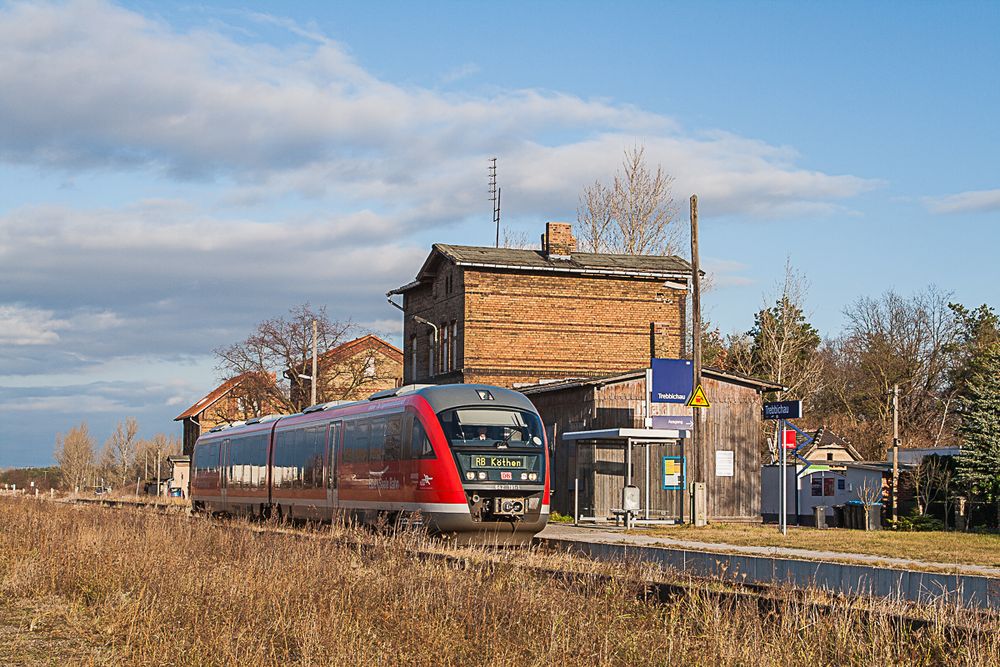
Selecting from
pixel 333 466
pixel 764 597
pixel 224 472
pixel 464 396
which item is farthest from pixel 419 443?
pixel 224 472

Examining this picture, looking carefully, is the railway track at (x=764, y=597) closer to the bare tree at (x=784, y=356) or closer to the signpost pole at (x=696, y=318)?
the signpost pole at (x=696, y=318)

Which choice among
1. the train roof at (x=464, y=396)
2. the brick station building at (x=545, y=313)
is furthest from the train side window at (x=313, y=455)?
the brick station building at (x=545, y=313)

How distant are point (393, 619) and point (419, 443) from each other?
430 inches

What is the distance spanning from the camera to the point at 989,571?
18234 millimetres

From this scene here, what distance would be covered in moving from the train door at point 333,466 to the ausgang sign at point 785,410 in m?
10.4

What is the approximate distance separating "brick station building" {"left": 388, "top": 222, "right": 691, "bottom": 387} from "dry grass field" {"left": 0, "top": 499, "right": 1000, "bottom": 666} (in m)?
29.6

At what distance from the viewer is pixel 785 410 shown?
93.1 ft

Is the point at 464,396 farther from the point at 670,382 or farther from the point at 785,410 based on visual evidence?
the point at 670,382

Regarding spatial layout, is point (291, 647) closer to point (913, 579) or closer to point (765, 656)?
point (765, 656)

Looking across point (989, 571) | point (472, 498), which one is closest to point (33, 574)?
point (472, 498)

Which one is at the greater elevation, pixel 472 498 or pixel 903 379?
pixel 903 379

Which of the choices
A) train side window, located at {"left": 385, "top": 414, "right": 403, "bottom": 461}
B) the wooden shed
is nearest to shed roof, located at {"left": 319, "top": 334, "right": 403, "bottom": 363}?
the wooden shed

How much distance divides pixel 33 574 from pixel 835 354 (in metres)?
79.1

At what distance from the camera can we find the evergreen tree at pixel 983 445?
34312mm
